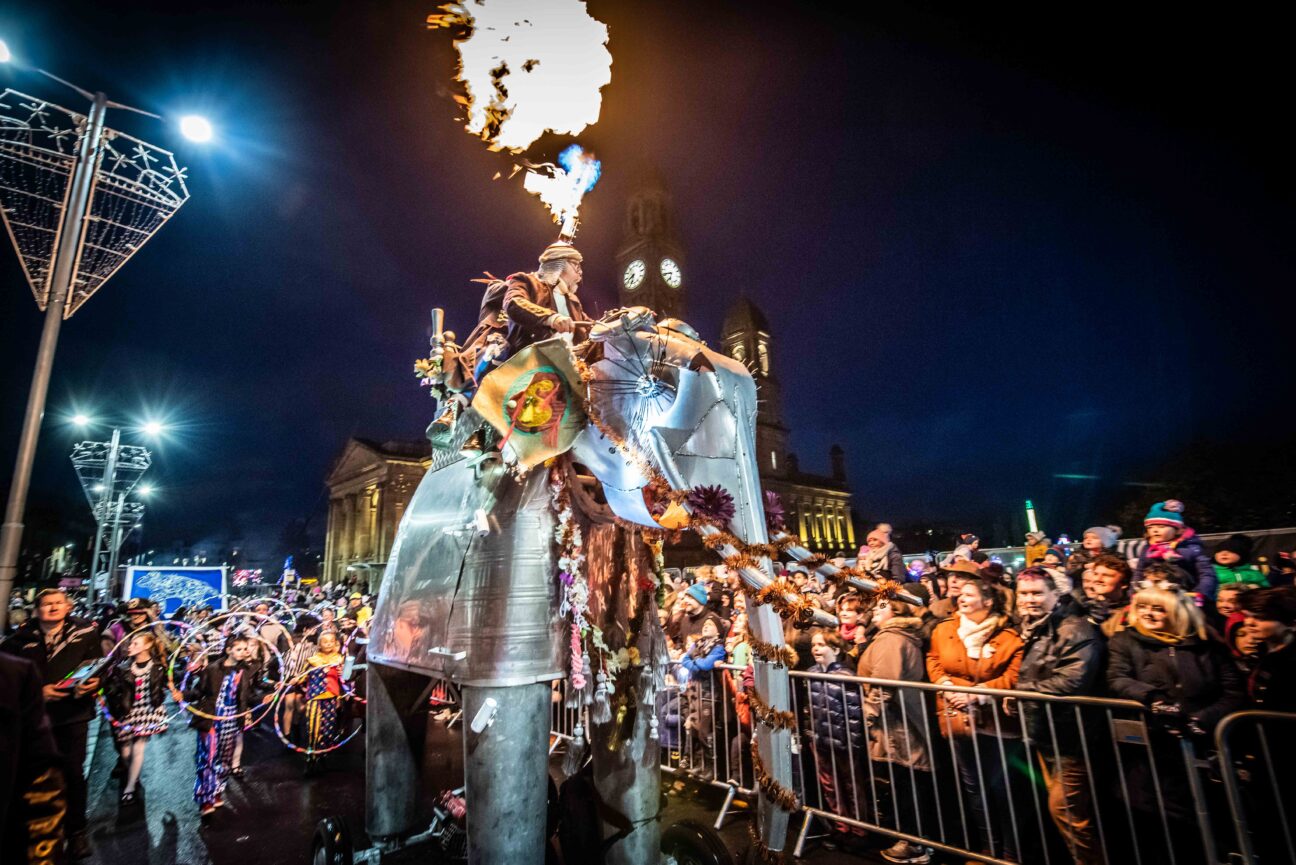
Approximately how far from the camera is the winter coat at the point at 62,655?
4.67 m

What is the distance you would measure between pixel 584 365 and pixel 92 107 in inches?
265

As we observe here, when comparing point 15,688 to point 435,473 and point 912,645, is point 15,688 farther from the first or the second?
point 912,645

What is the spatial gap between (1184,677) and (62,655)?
8.47 meters

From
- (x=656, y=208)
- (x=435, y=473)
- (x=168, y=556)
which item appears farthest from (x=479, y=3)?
(x=168, y=556)

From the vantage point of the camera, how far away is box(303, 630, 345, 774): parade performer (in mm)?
7180

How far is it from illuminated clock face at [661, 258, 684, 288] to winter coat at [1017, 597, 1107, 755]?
67992 mm

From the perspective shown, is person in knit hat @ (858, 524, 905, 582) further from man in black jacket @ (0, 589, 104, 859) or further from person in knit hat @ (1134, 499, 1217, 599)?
man in black jacket @ (0, 589, 104, 859)

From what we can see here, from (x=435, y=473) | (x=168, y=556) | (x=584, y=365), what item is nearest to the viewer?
(x=584, y=365)

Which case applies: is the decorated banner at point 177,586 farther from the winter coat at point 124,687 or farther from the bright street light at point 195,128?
the bright street light at point 195,128

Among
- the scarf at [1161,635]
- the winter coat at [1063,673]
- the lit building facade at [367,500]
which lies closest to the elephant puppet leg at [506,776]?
the winter coat at [1063,673]

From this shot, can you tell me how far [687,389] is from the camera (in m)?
3.12

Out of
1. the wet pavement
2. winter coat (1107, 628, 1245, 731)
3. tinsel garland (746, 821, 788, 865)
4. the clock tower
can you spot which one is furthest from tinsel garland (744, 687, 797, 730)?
the clock tower

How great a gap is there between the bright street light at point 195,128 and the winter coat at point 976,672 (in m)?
9.05

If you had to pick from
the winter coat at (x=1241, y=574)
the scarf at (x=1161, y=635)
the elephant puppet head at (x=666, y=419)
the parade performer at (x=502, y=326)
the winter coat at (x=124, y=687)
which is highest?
the parade performer at (x=502, y=326)
